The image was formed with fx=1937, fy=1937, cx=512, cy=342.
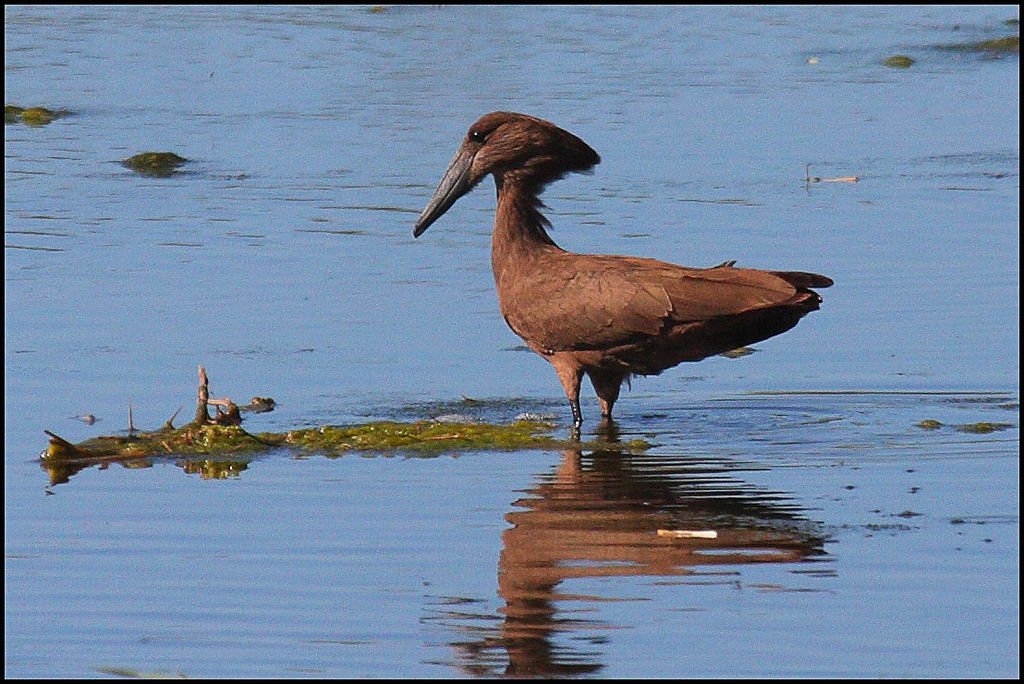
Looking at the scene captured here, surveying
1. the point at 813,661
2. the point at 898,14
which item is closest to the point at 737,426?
the point at 813,661

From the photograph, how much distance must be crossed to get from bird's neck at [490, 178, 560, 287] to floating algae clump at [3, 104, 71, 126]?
23.8 ft

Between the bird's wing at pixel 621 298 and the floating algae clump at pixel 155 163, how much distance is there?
5385mm

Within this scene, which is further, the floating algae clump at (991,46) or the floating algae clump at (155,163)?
the floating algae clump at (991,46)

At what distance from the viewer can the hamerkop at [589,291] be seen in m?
8.11

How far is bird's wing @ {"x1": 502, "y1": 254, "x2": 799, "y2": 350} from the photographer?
317 inches

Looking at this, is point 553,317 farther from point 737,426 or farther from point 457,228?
point 457,228

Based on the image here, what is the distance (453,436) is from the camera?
7.97 meters

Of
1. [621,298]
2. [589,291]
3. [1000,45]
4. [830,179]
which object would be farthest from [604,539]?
[1000,45]

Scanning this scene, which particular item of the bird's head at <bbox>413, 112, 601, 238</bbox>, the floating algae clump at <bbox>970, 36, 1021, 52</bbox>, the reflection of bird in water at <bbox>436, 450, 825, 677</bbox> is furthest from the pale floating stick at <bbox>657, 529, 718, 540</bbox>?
the floating algae clump at <bbox>970, 36, 1021, 52</bbox>

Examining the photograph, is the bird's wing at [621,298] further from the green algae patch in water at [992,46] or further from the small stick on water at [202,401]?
the green algae patch in water at [992,46]

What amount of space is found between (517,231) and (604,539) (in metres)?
2.77

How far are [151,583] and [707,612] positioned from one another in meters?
1.75

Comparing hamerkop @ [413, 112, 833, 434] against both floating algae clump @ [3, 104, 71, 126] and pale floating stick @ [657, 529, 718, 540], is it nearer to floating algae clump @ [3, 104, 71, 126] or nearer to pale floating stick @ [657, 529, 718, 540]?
pale floating stick @ [657, 529, 718, 540]

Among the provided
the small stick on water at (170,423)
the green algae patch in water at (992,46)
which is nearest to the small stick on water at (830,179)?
the green algae patch in water at (992,46)
